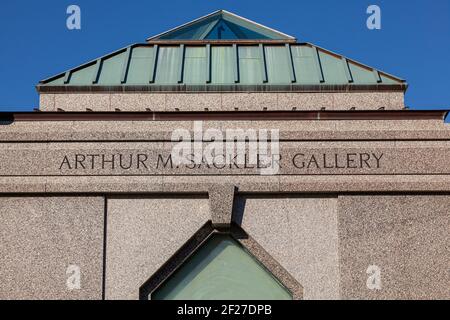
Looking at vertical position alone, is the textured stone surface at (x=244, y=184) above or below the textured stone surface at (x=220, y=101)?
below

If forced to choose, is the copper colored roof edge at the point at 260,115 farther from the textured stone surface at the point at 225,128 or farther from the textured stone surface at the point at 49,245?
the textured stone surface at the point at 49,245

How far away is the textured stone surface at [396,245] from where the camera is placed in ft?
49.4

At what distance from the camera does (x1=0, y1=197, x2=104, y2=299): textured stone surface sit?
49.5ft

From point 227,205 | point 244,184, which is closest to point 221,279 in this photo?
point 227,205

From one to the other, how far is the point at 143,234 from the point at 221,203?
5.74ft

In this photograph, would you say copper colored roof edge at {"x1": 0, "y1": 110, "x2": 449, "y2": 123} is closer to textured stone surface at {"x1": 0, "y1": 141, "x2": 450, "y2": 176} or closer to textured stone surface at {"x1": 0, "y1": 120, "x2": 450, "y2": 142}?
textured stone surface at {"x1": 0, "y1": 120, "x2": 450, "y2": 142}

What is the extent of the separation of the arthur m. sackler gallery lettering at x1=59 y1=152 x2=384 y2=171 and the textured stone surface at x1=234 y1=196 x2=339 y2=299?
0.73m

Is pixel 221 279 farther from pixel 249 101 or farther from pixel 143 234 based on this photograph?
pixel 249 101

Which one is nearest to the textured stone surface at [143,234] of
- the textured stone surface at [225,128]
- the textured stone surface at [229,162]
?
the textured stone surface at [229,162]

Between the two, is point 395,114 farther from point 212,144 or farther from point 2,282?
point 2,282

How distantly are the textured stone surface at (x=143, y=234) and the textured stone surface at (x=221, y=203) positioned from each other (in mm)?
188

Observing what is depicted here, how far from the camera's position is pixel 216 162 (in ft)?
51.4

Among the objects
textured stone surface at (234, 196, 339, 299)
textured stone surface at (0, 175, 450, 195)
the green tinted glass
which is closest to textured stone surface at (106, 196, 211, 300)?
textured stone surface at (0, 175, 450, 195)
